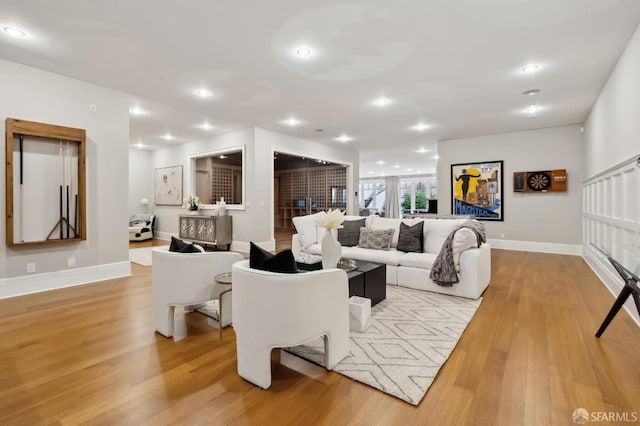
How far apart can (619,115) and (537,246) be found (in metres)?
3.89

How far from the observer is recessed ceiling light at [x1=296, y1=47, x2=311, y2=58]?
3.21 metres

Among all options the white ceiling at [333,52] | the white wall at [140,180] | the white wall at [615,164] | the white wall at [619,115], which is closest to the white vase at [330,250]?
the white ceiling at [333,52]

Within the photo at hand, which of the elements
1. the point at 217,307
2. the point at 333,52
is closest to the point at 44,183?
the point at 217,307

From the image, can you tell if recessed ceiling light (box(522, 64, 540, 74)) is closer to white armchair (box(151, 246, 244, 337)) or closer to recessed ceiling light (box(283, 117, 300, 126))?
recessed ceiling light (box(283, 117, 300, 126))

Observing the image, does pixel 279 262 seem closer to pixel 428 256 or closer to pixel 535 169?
pixel 428 256

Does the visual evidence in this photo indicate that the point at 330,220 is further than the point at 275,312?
Yes

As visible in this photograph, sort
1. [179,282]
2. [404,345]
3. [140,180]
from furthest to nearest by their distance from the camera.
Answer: [140,180] < [179,282] < [404,345]

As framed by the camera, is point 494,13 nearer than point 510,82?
Yes

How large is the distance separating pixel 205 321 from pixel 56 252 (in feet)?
8.55

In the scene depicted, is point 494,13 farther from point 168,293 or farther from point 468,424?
point 168,293

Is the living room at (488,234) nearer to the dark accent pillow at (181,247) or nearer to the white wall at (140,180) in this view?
the dark accent pillow at (181,247)

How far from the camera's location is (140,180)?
901cm

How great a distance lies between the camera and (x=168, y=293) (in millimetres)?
2426

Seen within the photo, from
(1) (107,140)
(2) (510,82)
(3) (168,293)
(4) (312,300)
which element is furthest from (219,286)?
(2) (510,82)
